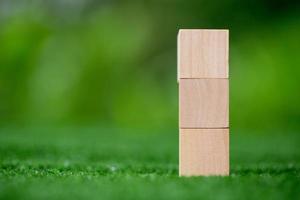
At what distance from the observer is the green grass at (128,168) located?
8.91 feet

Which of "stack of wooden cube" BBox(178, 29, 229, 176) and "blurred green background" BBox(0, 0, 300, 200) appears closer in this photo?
"stack of wooden cube" BBox(178, 29, 229, 176)

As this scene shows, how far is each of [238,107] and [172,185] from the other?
17.5 ft

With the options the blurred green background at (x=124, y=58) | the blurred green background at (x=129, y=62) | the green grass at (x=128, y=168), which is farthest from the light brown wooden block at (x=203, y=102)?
the blurred green background at (x=124, y=58)

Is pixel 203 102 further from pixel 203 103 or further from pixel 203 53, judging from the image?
pixel 203 53

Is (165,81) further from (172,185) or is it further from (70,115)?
(172,185)

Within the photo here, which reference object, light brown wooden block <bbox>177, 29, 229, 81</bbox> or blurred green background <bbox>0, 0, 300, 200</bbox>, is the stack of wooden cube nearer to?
light brown wooden block <bbox>177, 29, 229, 81</bbox>

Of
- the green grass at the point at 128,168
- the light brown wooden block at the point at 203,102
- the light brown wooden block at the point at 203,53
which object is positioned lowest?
the green grass at the point at 128,168

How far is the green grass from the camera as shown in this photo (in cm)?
272

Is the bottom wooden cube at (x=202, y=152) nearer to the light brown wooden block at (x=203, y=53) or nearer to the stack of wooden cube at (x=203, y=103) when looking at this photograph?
the stack of wooden cube at (x=203, y=103)

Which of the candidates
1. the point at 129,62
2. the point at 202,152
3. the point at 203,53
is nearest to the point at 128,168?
the point at 202,152

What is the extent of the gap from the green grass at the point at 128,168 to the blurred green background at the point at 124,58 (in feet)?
7.04

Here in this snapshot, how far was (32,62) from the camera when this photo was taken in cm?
874

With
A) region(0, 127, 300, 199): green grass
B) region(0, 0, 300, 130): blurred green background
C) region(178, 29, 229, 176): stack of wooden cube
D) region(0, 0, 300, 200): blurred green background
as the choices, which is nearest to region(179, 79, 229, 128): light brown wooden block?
region(178, 29, 229, 176): stack of wooden cube

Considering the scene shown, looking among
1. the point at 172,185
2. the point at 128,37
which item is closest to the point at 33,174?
the point at 172,185
